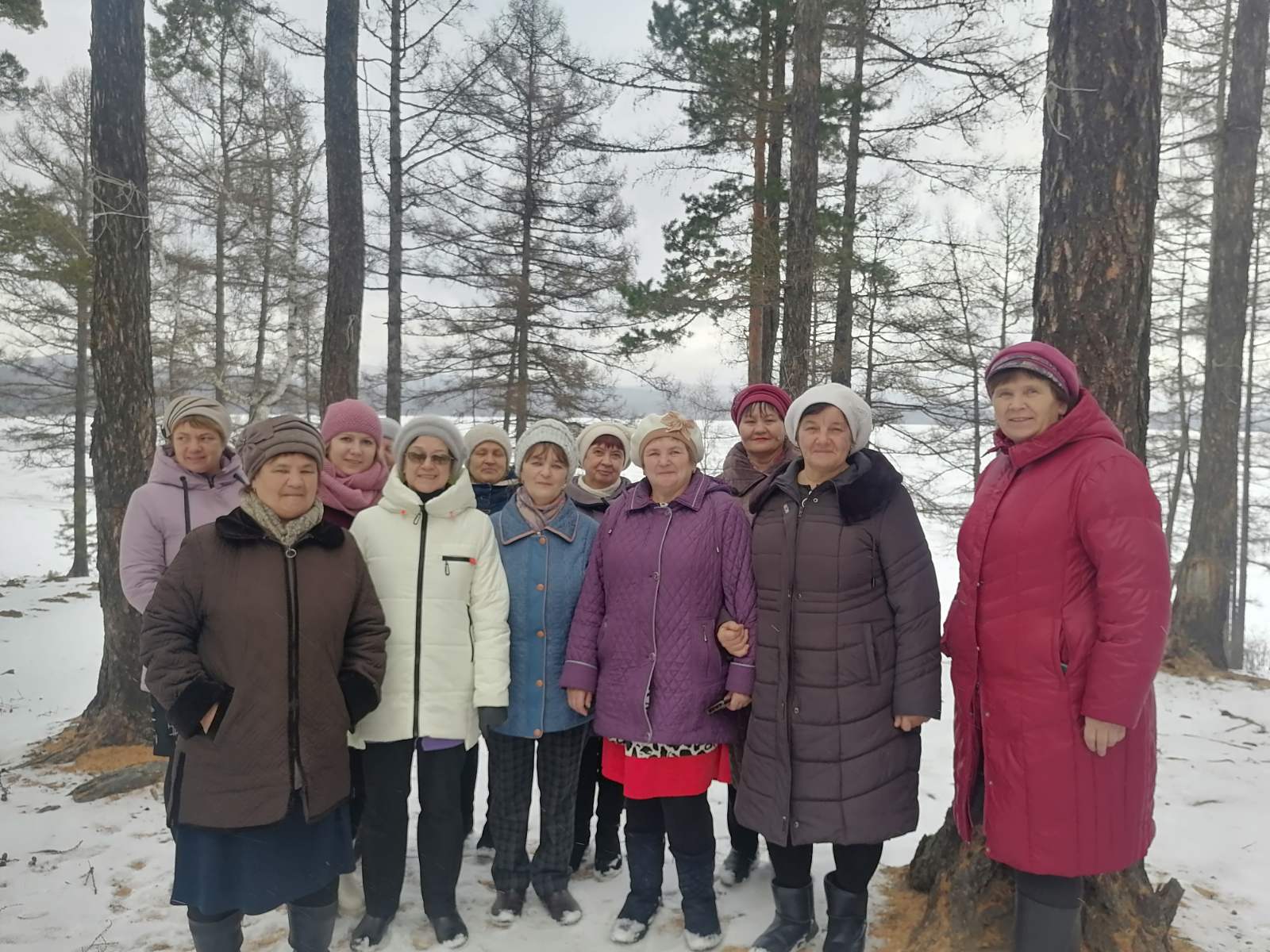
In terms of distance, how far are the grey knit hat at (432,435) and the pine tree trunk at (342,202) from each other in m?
4.75

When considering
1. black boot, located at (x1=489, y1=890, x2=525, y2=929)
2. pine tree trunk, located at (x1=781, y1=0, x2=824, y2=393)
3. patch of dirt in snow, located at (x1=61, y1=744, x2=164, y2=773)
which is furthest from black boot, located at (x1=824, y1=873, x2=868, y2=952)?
pine tree trunk, located at (x1=781, y1=0, x2=824, y2=393)

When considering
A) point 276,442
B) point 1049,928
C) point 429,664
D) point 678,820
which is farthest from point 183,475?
point 1049,928

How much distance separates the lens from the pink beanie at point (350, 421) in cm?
372

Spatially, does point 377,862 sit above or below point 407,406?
below

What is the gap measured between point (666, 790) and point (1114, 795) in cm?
158

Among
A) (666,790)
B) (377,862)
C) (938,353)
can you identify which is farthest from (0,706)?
(938,353)

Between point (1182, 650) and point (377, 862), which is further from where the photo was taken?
point (1182, 650)

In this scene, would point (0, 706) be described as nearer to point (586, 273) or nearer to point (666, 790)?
point (666, 790)

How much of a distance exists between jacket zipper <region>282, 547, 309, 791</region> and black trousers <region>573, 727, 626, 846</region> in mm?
1522

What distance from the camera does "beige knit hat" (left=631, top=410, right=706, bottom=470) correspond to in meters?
3.24

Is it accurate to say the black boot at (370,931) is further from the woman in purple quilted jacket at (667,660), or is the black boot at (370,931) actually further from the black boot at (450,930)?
the woman in purple quilted jacket at (667,660)

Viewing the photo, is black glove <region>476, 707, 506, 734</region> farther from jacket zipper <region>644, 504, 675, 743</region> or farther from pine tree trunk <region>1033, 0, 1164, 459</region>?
pine tree trunk <region>1033, 0, 1164, 459</region>

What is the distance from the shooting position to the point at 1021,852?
2.42 metres

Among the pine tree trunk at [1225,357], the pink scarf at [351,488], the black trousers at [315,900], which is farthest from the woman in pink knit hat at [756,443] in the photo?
the pine tree trunk at [1225,357]
